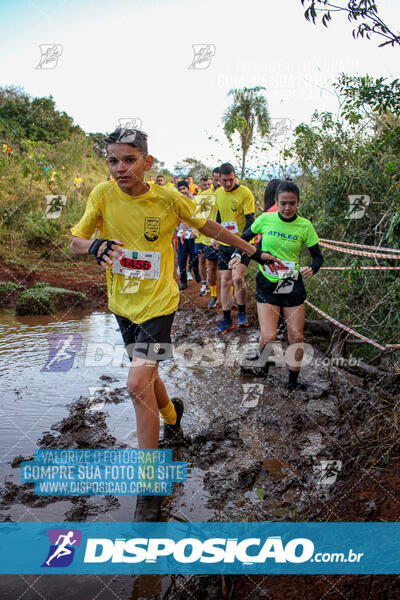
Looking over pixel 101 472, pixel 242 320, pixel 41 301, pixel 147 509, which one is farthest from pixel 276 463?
pixel 41 301

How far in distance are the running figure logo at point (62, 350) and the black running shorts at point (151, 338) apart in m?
2.54

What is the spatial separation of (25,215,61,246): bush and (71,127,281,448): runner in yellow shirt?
10.5m

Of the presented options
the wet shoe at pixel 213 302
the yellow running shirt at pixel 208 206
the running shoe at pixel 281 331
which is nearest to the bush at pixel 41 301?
the wet shoe at pixel 213 302

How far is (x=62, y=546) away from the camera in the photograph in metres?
2.48

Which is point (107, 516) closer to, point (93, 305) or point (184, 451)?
point (184, 451)

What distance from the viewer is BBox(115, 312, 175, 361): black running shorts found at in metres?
2.92

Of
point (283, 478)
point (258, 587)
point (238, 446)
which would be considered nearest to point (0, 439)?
point (238, 446)

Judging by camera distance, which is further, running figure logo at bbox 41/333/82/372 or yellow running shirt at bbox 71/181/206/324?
running figure logo at bbox 41/333/82/372

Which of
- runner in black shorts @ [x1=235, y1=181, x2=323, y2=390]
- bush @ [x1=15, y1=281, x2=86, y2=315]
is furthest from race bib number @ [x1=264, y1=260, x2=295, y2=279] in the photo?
bush @ [x1=15, y1=281, x2=86, y2=315]

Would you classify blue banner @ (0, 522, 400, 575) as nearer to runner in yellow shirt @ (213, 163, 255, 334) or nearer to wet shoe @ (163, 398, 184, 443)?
wet shoe @ (163, 398, 184, 443)

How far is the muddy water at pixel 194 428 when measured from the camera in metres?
2.75

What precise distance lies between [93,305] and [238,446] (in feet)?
18.9

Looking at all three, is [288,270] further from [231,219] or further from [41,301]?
[41,301]

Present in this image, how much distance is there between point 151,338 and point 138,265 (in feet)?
1.51
